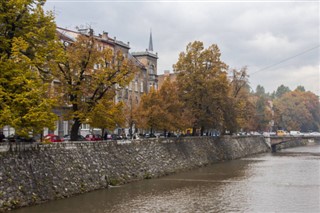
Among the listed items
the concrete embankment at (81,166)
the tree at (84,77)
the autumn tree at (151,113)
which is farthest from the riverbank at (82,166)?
the tree at (84,77)

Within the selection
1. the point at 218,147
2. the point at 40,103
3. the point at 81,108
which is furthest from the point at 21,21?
the point at 218,147

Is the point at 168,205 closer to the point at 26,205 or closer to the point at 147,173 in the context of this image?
the point at 26,205

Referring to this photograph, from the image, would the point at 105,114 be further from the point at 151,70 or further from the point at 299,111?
the point at 299,111

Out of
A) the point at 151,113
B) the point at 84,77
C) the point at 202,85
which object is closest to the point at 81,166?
the point at 84,77

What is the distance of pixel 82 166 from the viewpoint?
1348 inches

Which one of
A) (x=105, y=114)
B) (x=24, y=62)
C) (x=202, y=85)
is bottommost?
(x=105, y=114)

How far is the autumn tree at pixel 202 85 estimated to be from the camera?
6134 centimetres

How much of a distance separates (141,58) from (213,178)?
43880 mm

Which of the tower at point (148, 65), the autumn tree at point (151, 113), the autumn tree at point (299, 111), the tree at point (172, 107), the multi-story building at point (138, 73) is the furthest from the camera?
the autumn tree at point (299, 111)

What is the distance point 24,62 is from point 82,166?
10.6 meters

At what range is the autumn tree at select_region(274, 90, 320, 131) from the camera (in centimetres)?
14338

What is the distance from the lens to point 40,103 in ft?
90.5

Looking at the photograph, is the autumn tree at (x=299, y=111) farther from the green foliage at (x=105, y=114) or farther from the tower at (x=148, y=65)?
the green foliage at (x=105, y=114)

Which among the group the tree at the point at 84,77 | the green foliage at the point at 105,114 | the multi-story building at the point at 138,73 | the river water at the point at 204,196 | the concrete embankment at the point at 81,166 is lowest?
the river water at the point at 204,196
